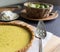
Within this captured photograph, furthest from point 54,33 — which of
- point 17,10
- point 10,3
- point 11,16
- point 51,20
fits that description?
point 10,3

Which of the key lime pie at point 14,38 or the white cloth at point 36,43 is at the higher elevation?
the key lime pie at point 14,38

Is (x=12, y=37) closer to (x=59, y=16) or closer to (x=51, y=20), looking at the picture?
(x=51, y=20)

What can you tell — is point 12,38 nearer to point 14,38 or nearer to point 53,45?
point 14,38

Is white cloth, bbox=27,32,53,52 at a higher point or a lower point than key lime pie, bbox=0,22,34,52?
lower

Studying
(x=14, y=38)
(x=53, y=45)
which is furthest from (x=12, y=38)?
(x=53, y=45)

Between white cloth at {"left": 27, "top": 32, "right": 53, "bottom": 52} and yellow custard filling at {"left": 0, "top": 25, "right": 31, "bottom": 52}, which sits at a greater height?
yellow custard filling at {"left": 0, "top": 25, "right": 31, "bottom": 52}

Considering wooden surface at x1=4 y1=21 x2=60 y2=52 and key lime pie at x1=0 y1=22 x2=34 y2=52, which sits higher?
key lime pie at x1=0 y1=22 x2=34 y2=52
